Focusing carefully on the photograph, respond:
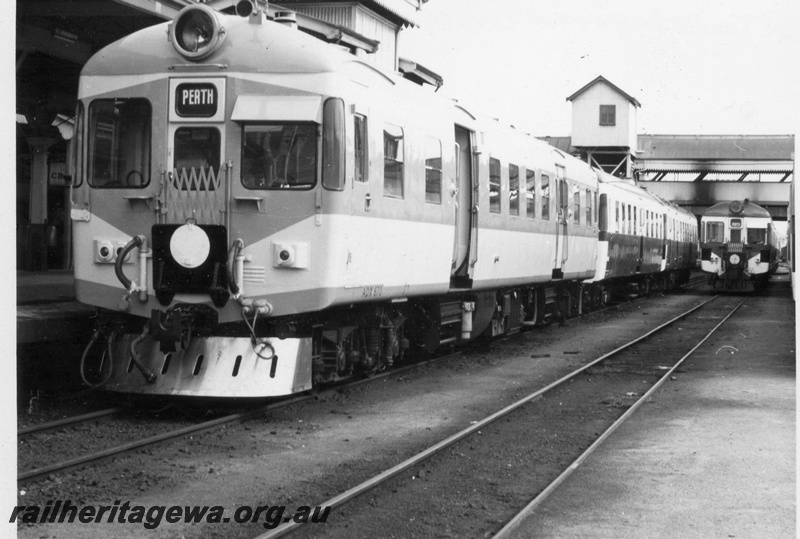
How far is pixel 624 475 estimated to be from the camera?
7.50m

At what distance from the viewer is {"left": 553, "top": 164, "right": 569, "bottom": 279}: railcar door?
17734 millimetres

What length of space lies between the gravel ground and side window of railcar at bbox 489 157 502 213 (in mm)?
2299

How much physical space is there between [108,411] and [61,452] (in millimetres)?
1482

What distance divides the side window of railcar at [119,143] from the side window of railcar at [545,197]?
8658 mm

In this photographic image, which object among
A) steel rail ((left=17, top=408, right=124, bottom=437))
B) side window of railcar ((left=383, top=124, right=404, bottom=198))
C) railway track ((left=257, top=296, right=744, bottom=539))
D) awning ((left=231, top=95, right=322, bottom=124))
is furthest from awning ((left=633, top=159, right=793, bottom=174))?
steel rail ((left=17, top=408, right=124, bottom=437))

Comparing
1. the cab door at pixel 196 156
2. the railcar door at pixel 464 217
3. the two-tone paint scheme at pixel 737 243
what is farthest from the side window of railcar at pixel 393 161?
the two-tone paint scheme at pixel 737 243

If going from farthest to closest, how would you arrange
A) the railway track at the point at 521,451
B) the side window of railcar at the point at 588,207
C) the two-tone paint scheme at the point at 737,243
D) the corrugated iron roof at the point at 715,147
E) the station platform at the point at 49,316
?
the corrugated iron roof at the point at 715,147
the two-tone paint scheme at the point at 737,243
the side window of railcar at the point at 588,207
the station platform at the point at 49,316
the railway track at the point at 521,451

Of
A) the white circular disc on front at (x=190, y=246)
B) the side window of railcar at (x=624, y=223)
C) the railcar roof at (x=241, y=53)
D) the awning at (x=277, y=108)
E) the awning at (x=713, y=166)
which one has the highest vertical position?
the awning at (x=713, y=166)

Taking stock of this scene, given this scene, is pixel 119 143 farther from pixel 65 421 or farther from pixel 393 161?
pixel 393 161

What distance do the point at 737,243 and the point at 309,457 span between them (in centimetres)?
2922

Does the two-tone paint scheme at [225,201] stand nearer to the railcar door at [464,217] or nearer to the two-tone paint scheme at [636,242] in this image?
the railcar door at [464,217]

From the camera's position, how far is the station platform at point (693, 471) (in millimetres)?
6258

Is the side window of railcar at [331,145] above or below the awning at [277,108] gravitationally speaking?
below

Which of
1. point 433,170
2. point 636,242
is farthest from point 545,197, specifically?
point 636,242
